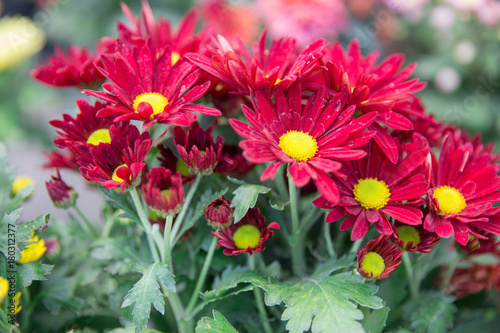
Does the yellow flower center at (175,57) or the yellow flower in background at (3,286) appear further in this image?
the yellow flower center at (175,57)

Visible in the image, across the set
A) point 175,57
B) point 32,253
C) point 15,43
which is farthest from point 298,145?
point 15,43

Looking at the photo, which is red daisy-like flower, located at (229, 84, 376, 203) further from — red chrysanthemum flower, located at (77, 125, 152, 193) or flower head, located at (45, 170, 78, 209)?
flower head, located at (45, 170, 78, 209)

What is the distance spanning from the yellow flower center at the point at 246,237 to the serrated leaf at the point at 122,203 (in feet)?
0.37

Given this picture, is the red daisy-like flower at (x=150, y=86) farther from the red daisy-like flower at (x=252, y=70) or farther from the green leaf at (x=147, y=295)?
the green leaf at (x=147, y=295)

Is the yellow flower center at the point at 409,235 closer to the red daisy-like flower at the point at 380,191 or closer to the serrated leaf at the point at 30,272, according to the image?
the red daisy-like flower at the point at 380,191

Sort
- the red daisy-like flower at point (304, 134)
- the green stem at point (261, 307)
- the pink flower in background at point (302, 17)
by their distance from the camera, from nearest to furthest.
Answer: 1. the red daisy-like flower at point (304, 134)
2. the green stem at point (261, 307)
3. the pink flower in background at point (302, 17)

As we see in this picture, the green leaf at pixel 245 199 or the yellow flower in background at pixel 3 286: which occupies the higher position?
the green leaf at pixel 245 199

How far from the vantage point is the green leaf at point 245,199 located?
418 mm

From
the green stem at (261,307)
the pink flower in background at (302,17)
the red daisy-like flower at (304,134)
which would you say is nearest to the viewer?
the red daisy-like flower at (304,134)

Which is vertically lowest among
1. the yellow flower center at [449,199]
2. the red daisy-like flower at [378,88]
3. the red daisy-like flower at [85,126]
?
the red daisy-like flower at [85,126]

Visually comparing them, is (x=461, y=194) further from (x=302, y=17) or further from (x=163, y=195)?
(x=302, y=17)

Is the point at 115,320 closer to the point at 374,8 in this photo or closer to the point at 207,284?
the point at 207,284

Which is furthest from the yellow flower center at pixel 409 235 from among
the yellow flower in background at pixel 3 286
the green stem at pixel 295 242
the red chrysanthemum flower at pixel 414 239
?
the yellow flower in background at pixel 3 286

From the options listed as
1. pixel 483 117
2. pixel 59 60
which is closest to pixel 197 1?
pixel 483 117
